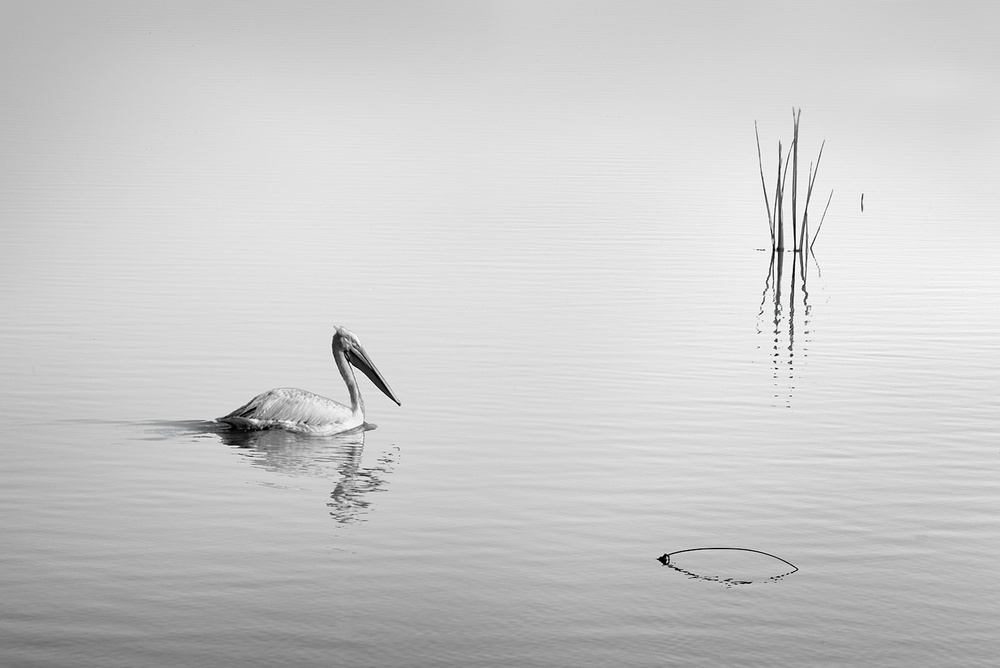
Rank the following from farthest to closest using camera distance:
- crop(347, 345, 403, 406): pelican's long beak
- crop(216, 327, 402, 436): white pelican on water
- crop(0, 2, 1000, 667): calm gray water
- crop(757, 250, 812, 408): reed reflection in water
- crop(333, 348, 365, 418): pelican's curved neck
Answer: crop(757, 250, 812, 408): reed reflection in water → crop(347, 345, 403, 406): pelican's long beak → crop(333, 348, 365, 418): pelican's curved neck → crop(216, 327, 402, 436): white pelican on water → crop(0, 2, 1000, 667): calm gray water

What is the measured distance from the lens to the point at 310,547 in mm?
10555

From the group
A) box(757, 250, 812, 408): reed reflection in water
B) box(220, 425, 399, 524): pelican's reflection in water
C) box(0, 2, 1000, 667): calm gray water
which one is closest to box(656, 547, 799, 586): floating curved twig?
box(0, 2, 1000, 667): calm gray water

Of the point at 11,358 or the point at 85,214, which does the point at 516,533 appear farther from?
the point at 85,214

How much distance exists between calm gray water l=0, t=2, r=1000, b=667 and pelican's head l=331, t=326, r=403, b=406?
493 mm

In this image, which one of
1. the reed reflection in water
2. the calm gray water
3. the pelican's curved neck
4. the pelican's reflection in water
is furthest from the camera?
the reed reflection in water

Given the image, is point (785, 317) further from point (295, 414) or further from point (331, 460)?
point (331, 460)

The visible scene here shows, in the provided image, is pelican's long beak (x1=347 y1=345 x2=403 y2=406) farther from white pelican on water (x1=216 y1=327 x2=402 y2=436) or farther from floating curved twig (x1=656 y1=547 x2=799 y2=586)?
floating curved twig (x1=656 y1=547 x2=799 y2=586)

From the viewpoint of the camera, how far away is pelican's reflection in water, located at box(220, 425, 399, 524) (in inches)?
470

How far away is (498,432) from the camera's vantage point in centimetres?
1463

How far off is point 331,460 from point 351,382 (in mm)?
1942

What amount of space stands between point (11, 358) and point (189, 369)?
2.12m

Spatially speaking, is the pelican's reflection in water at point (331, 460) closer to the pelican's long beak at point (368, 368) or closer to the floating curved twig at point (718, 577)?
the pelican's long beak at point (368, 368)

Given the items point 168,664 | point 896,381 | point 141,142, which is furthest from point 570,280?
point 141,142

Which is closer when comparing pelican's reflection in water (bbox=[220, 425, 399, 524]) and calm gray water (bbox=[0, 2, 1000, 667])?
calm gray water (bbox=[0, 2, 1000, 667])
